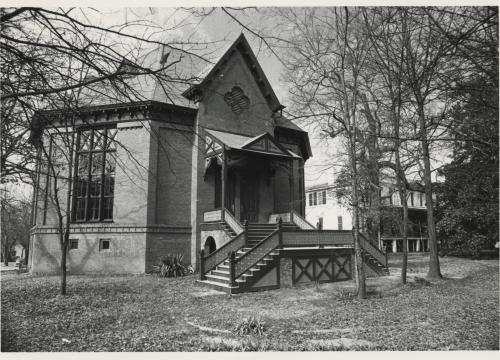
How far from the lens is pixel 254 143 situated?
669 inches

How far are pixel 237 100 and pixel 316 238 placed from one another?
902 cm

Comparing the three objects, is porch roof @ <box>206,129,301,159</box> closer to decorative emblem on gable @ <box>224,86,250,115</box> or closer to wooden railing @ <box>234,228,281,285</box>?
decorative emblem on gable @ <box>224,86,250,115</box>

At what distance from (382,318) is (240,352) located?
3.85 m

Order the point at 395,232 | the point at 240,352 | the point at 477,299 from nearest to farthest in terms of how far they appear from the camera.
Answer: the point at 240,352 < the point at 477,299 < the point at 395,232

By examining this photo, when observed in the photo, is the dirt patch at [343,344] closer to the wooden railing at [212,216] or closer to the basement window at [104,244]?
the wooden railing at [212,216]

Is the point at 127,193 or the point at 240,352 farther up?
the point at 127,193

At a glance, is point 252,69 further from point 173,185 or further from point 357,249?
point 357,249

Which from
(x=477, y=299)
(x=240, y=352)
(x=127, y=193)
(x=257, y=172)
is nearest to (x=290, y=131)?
(x=257, y=172)

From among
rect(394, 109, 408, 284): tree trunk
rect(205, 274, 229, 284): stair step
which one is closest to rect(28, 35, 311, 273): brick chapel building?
rect(205, 274, 229, 284): stair step

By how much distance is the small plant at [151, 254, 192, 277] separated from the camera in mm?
15602

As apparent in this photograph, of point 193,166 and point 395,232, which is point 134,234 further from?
point 395,232

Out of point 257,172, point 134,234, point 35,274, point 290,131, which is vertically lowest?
point 35,274

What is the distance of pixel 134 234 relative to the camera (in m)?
16.7

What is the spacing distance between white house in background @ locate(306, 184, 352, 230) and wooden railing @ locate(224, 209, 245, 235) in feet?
68.3
